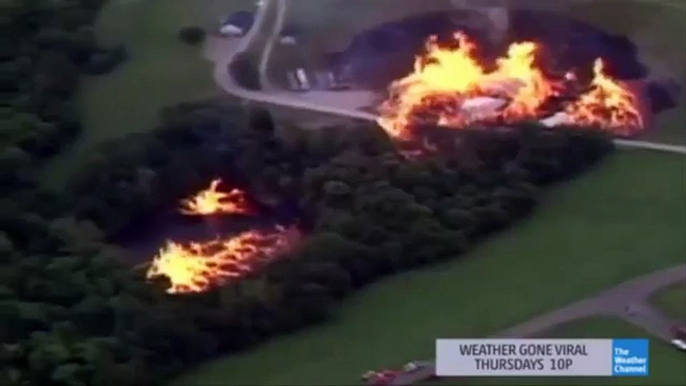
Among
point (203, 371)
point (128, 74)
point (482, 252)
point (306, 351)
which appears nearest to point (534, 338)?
point (482, 252)

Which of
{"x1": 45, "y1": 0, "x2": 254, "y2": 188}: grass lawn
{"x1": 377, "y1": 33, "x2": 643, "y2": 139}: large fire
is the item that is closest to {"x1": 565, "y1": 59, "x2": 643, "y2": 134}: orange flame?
{"x1": 377, "y1": 33, "x2": 643, "y2": 139}: large fire

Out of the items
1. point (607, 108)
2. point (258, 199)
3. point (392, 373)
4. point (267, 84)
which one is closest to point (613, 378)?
point (392, 373)

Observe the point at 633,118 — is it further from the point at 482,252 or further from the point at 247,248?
the point at 247,248

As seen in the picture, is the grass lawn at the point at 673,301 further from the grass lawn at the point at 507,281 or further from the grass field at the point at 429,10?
the grass field at the point at 429,10

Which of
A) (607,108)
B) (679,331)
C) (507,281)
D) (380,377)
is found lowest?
(380,377)

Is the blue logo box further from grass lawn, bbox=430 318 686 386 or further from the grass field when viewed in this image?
the grass field

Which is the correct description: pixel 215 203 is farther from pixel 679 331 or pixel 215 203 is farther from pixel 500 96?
pixel 679 331

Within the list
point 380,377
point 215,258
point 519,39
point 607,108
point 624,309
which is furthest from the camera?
point 519,39

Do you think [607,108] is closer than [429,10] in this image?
Yes
